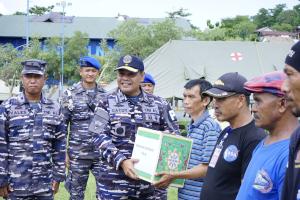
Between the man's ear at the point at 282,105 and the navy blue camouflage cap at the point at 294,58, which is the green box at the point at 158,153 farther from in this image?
the navy blue camouflage cap at the point at 294,58

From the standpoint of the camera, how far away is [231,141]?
330 cm

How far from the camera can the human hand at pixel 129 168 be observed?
3869mm

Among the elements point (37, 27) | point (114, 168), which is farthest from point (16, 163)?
point (37, 27)

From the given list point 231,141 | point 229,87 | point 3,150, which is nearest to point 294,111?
point 231,141

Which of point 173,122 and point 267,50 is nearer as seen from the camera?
point 173,122

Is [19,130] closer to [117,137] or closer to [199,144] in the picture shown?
[117,137]

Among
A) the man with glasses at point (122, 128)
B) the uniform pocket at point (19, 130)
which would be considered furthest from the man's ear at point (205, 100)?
the uniform pocket at point (19, 130)

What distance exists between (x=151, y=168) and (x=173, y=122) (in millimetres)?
818

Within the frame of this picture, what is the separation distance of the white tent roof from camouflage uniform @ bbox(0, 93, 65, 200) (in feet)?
36.3

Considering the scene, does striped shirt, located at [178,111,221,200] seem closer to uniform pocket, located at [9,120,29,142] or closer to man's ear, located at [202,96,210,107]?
man's ear, located at [202,96,210,107]

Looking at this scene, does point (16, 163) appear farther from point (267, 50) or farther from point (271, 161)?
point (267, 50)

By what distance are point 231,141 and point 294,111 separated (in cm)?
111

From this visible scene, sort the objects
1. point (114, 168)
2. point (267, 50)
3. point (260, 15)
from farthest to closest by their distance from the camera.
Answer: point (260, 15) → point (267, 50) → point (114, 168)

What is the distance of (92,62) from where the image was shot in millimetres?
6707
